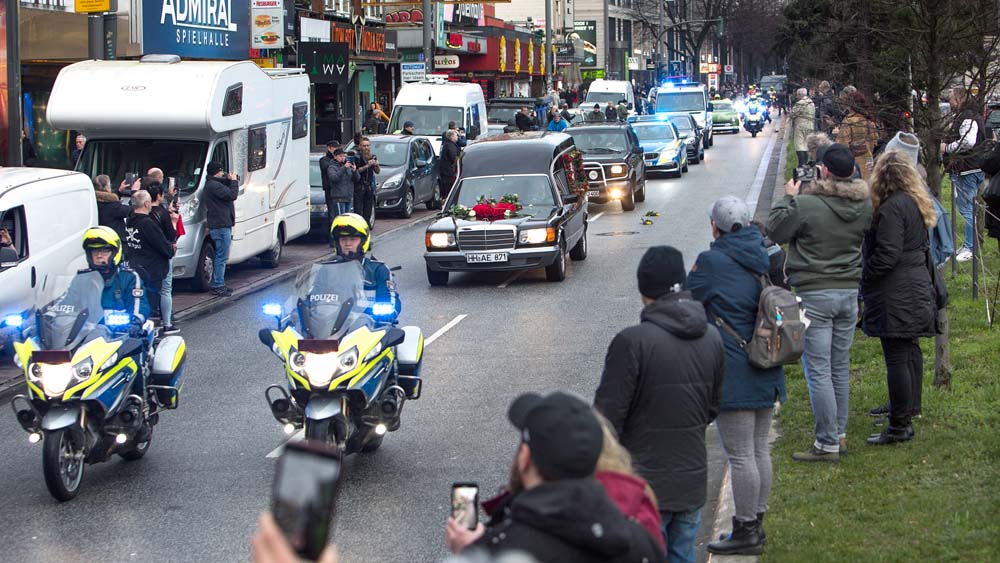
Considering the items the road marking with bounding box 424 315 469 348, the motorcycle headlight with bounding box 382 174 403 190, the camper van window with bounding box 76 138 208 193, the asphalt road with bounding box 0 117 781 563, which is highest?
the camper van window with bounding box 76 138 208 193

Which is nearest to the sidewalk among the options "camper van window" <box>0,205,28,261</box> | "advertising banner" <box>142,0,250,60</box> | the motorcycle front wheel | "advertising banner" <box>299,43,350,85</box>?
"camper van window" <box>0,205,28,261</box>

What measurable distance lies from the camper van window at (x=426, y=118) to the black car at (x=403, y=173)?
4.10 metres

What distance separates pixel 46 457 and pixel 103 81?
34.5 ft

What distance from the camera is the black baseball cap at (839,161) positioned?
796cm

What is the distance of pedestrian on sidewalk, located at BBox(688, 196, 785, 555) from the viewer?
6699 mm

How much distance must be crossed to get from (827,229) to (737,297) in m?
1.62

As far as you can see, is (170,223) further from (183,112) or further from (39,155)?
(39,155)

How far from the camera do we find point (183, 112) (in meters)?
17.8

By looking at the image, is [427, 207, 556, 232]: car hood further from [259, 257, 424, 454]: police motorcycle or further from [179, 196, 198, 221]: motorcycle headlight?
[259, 257, 424, 454]: police motorcycle

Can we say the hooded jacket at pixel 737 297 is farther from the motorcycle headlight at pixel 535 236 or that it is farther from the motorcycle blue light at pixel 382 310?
the motorcycle headlight at pixel 535 236

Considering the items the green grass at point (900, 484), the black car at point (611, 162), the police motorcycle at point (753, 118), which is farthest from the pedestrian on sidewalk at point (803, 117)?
the police motorcycle at point (753, 118)

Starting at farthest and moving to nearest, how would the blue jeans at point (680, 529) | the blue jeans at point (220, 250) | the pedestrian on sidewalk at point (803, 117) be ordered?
the pedestrian on sidewalk at point (803, 117) → the blue jeans at point (220, 250) → the blue jeans at point (680, 529)

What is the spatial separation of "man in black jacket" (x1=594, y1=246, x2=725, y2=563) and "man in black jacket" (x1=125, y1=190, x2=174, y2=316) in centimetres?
994

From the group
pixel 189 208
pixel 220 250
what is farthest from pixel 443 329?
pixel 189 208
